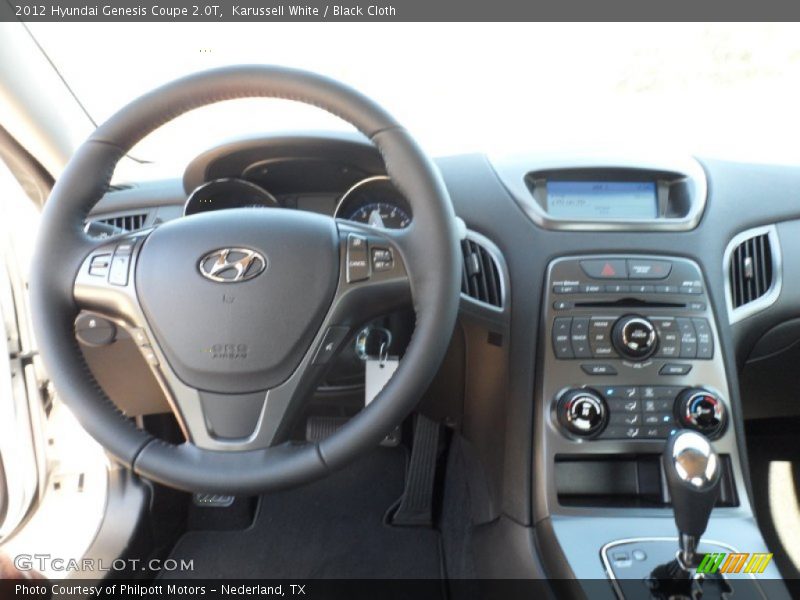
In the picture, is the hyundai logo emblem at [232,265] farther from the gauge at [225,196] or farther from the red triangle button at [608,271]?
the red triangle button at [608,271]

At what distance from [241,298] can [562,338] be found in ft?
2.02

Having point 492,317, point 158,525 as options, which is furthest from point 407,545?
point 492,317

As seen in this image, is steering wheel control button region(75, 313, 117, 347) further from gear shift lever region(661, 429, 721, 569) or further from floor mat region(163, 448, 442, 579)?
gear shift lever region(661, 429, 721, 569)

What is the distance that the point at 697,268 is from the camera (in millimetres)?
1281

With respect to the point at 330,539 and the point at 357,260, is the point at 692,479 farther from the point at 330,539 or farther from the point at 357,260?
the point at 330,539

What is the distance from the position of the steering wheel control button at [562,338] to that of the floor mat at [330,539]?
0.79 m

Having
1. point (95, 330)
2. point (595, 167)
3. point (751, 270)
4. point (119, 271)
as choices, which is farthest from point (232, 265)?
point (751, 270)

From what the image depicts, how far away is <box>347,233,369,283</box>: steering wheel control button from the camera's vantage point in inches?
39.1

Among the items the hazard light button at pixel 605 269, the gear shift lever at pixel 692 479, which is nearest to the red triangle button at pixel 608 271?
the hazard light button at pixel 605 269

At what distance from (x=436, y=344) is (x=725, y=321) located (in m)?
0.69

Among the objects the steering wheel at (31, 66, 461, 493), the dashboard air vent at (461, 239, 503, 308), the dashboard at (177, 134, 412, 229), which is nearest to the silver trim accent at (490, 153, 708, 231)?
the dashboard air vent at (461, 239, 503, 308)

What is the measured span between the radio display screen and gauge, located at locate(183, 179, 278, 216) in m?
0.61

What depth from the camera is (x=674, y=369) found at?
1233 millimetres

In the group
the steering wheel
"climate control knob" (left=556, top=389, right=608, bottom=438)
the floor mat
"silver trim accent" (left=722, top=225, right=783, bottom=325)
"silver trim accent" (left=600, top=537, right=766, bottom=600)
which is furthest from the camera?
the floor mat
